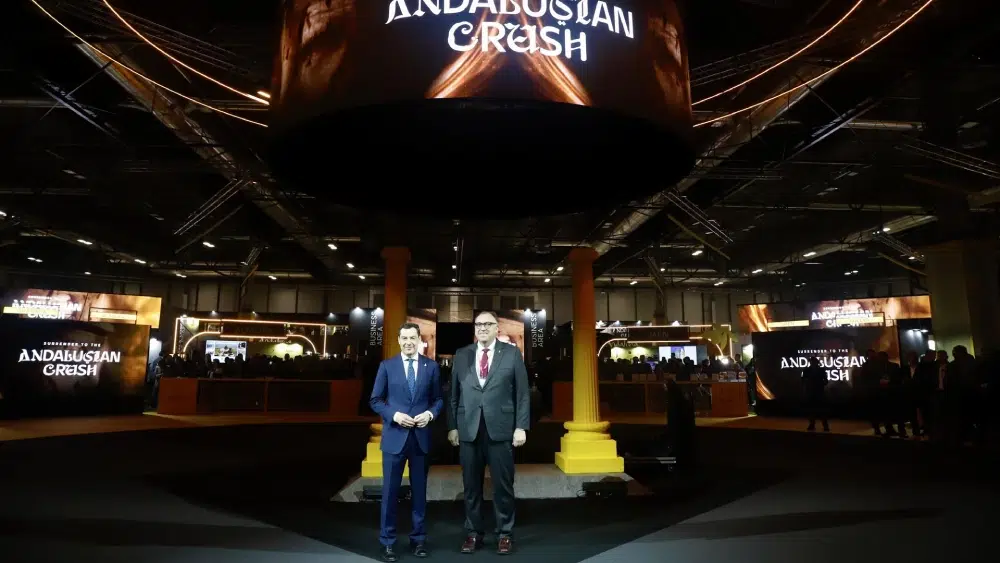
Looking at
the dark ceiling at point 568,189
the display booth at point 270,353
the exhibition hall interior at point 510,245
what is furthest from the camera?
the display booth at point 270,353

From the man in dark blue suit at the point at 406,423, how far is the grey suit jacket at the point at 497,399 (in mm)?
225

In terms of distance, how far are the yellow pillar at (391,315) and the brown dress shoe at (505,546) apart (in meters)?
2.21

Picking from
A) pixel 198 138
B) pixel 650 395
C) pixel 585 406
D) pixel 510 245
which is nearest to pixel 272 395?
pixel 510 245

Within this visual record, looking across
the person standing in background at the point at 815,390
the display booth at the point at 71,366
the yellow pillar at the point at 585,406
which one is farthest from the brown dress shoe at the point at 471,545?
the display booth at the point at 71,366

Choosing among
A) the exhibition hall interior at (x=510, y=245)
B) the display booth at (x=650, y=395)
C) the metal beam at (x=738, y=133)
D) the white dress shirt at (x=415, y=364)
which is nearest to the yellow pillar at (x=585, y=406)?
the exhibition hall interior at (x=510, y=245)

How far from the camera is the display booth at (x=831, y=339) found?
1609 centimetres

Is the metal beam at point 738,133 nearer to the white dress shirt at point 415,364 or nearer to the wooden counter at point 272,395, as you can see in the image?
the white dress shirt at point 415,364

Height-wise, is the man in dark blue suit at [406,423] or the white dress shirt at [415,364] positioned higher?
the white dress shirt at [415,364]

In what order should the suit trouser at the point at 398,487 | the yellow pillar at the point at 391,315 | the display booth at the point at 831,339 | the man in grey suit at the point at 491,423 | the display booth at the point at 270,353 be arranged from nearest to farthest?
the suit trouser at the point at 398,487
the man in grey suit at the point at 491,423
the yellow pillar at the point at 391,315
the display booth at the point at 831,339
the display booth at the point at 270,353

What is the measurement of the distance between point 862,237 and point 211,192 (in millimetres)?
19250

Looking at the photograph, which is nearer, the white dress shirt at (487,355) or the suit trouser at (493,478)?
the suit trouser at (493,478)

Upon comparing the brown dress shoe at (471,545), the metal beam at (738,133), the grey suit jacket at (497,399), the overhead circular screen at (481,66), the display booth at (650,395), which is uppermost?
the metal beam at (738,133)

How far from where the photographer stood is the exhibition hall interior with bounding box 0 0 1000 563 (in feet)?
9.68

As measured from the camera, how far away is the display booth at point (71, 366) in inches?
597
